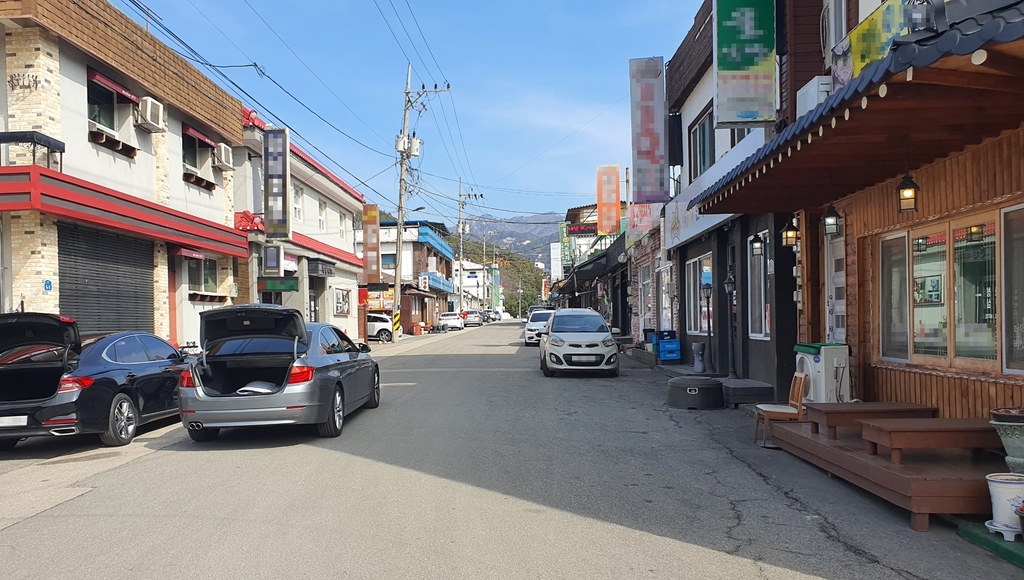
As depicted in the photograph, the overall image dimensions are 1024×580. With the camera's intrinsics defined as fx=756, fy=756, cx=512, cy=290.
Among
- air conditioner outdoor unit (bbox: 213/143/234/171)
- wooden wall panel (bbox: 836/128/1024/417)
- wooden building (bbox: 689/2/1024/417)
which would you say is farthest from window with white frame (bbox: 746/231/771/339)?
air conditioner outdoor unit (bbox: 213/143/234/171)

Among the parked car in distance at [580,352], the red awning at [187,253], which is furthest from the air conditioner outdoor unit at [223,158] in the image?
the parked car in distance at [580,352]

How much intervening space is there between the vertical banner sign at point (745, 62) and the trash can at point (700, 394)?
415 centimetres

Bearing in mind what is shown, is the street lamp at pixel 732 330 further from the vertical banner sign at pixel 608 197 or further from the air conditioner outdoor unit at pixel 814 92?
the vertical banner sign at pixel 608 197

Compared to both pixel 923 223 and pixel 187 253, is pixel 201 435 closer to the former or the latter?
pixel 923 223

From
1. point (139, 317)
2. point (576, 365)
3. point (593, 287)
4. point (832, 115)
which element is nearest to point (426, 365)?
point (576, 365)

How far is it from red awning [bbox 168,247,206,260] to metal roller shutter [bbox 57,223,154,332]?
1.02 meters

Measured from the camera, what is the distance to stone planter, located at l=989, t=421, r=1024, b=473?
5.47 metres

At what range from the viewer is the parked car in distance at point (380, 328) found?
3916cm

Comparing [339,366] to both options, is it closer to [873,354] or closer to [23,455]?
[23,455]

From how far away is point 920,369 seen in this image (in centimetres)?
870

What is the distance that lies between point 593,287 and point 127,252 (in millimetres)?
36042

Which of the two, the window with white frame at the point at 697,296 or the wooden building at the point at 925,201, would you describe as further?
the window with white frame at the point at 697,296

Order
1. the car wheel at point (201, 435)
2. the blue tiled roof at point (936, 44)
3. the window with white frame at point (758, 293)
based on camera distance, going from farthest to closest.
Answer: the window with white frame at point (758, 293) → the car wheel at point (201, 435) → the blue tiled roof at point (936, 44)

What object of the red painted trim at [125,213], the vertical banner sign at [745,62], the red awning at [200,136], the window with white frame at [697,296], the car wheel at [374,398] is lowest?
the car wheel at [374,398]
